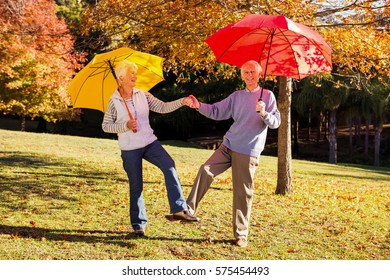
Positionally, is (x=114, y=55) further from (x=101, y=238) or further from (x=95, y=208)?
(x=95, y=208)

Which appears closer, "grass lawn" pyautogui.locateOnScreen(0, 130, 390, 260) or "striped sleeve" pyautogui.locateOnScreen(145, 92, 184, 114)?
"grass lawn" pyautogui.locateOnScreen(0, 130, 390, 260)

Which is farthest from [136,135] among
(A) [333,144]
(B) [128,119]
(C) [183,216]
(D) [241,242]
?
(A) [333,144]

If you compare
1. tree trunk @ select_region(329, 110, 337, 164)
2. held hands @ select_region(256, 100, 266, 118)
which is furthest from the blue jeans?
tree trunk @ select_region(329, 110, 337, 164)

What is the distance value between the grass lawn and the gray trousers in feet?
1.68

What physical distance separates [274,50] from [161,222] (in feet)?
9.72

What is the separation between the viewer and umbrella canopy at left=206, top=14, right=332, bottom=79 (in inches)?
248

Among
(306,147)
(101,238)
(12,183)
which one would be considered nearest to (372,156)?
(306,147)

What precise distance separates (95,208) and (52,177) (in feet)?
11.4

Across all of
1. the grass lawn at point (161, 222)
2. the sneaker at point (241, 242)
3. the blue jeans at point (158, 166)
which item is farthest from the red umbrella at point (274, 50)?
the grass lawn at point (161, 222)

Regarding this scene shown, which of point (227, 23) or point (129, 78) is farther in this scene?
point (227, 23)

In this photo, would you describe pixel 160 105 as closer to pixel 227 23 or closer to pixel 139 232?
pixel 139 232

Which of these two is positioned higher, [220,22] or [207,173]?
[220,22]

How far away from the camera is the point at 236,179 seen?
5.80 m

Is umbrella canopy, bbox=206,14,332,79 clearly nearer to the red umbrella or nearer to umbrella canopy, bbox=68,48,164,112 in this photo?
the red umbrella
